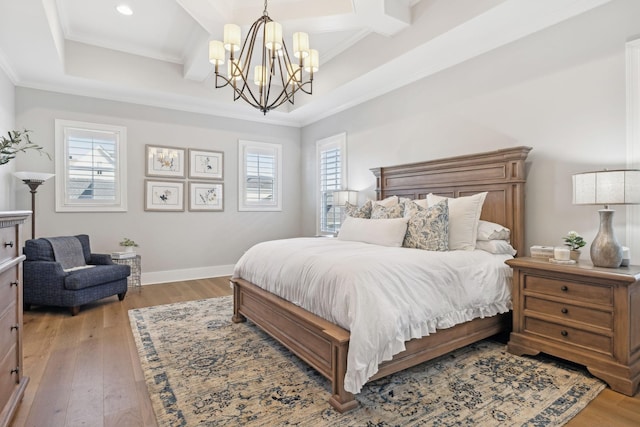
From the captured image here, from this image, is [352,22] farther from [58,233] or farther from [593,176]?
[58,233]

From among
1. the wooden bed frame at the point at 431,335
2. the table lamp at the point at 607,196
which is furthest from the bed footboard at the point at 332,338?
the table lamp at the point at 607,196

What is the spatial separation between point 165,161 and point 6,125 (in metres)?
1.83

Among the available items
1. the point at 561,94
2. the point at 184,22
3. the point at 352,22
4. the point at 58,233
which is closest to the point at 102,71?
the point at 184,22

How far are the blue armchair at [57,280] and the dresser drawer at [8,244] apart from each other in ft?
6.49

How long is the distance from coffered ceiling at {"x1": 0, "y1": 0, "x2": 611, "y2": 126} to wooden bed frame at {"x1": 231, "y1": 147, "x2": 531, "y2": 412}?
1.14 metres

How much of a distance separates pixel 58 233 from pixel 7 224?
135 inches

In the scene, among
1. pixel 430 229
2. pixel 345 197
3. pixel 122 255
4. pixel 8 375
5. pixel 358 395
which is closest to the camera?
pixel 8 375

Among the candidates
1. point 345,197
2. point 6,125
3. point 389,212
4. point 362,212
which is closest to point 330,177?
point 345,197

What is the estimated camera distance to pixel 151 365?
2.45m

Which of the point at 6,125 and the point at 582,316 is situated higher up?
the point at 6,125

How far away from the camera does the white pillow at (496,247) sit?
9.64ft

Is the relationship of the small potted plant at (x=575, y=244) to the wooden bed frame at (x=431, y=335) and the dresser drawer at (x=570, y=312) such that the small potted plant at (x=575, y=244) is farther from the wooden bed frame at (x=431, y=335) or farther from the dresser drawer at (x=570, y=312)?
the wooden bed frame at (x=431, y=335)

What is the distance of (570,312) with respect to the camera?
2334 millimetres

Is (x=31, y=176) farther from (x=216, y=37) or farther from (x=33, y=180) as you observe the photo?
(x=216, y=37)
